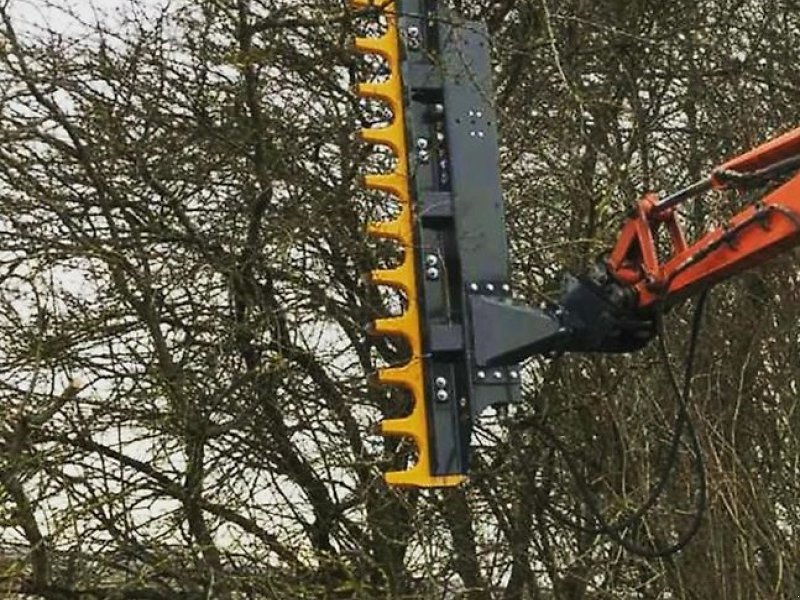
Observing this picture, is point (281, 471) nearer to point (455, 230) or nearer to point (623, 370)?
point (623, 370)

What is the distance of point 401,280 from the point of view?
369 centimetres

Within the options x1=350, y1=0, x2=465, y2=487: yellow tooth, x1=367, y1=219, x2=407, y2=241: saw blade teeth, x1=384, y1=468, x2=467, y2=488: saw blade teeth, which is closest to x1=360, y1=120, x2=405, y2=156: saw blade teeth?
x1=350, y1=0, x2=465, y2=487: yellow tooth

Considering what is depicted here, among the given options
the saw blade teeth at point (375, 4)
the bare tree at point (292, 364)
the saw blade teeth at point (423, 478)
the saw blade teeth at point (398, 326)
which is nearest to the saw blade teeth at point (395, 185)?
the saw blade teeth at point (398, 326)

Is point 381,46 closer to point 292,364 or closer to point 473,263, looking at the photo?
point 473,263

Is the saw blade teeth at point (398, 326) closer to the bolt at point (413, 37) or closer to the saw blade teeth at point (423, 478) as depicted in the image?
the saw blade teeth at point (423, 478)

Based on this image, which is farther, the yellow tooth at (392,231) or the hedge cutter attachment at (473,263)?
the yellow tooth at (392,231)

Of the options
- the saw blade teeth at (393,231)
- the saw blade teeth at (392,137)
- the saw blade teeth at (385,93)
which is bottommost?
the saw blade teeth at (393,231)

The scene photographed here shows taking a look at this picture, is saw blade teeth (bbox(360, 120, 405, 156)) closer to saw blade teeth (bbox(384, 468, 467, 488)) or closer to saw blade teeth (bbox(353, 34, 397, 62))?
saw blade teeth (bbox(353, 34, 397, 62))

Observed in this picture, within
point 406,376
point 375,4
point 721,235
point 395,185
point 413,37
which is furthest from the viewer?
point 375,4

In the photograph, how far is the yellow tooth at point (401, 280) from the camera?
357 centimetres

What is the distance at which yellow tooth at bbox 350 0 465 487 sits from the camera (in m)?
3.57

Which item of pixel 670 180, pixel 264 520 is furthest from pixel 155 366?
pixel 670 180

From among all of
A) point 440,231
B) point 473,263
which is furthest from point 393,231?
point 473,263

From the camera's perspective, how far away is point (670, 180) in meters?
6.28
